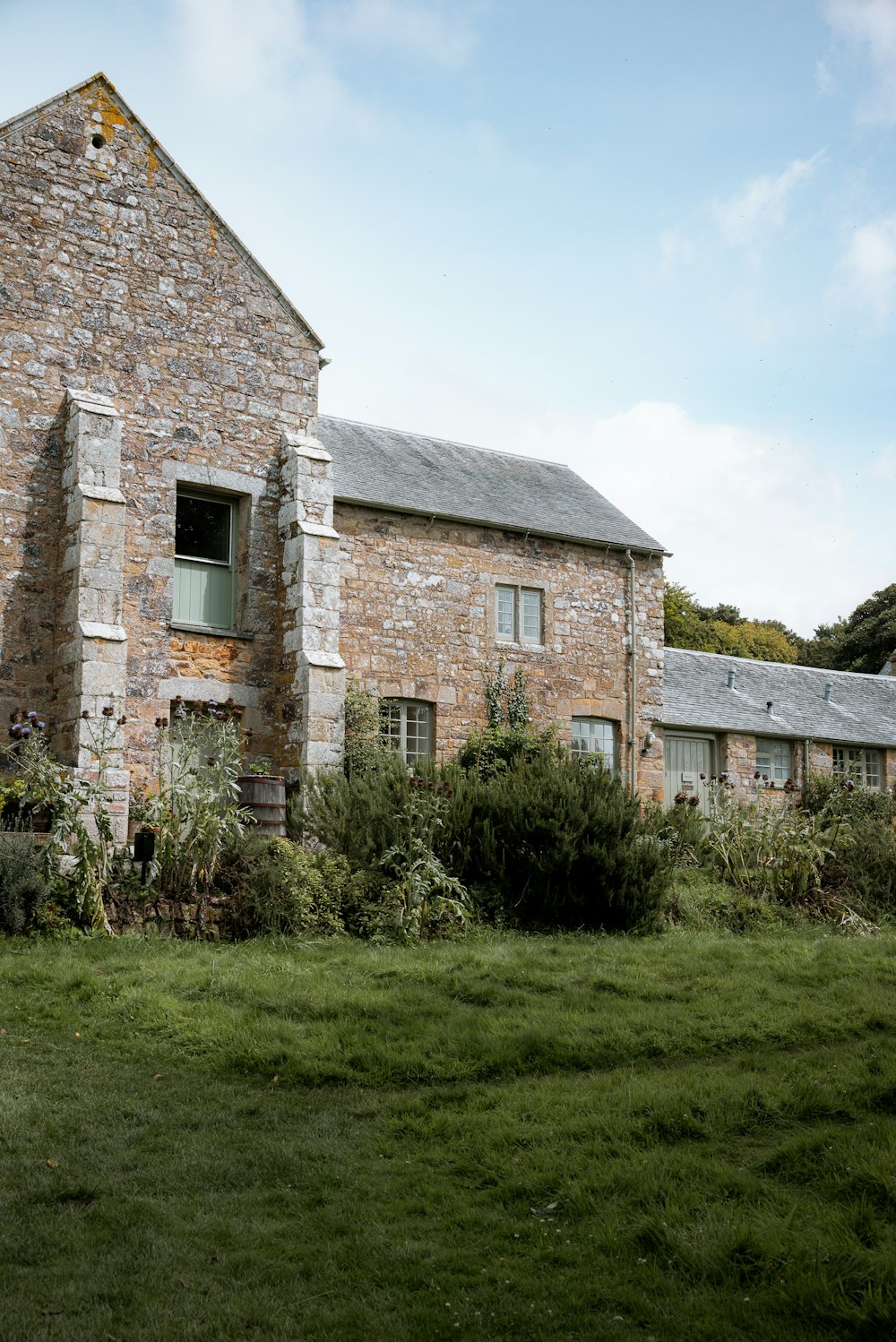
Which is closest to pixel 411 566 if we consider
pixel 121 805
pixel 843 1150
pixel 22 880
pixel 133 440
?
pixel 133 440

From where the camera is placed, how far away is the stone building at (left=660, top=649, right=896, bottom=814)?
2208cm

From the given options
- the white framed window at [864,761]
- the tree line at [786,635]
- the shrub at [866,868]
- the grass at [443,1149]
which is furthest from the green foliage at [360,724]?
the tree line at [786,635]

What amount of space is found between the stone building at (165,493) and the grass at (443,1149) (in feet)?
16.8

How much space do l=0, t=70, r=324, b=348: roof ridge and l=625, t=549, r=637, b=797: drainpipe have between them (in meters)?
6.81

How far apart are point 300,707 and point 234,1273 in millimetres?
10331

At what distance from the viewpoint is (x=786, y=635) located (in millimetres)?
47406

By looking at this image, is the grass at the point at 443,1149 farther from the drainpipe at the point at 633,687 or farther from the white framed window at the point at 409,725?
the drainpipe at the point at 633,687

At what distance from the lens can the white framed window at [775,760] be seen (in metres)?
23.0

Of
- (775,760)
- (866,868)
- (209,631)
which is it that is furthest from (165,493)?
(775,760)

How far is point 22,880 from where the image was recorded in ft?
32.1

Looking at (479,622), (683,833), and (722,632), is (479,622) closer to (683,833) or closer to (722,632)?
(683,833)

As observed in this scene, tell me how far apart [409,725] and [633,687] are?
411 centimetres

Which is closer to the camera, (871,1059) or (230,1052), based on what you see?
(871,1059)

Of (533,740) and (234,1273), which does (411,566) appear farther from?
(234,1273)
